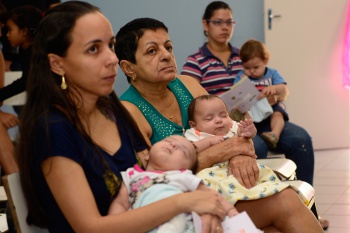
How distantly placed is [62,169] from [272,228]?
815 millimetres

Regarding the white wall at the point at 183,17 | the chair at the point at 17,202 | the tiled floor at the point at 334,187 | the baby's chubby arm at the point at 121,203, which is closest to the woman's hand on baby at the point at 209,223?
the baby's chubby arm at the point at 121,203

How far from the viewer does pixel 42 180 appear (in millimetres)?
1811

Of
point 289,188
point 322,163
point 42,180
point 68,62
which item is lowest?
point 322,163

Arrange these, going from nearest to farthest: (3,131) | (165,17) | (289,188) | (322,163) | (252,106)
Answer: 1. (289,188)
2. (252,106)
3. (3,131)
4. (322,163)
5. (165,17)

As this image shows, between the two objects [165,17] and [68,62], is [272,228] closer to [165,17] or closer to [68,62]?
[68,62]

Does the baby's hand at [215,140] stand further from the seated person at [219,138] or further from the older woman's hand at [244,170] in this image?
the older woman's hand at [244,170]

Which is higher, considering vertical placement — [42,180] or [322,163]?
[42,180]

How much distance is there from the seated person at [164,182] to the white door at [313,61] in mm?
4544

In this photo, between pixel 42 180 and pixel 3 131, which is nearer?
pixel 42 180

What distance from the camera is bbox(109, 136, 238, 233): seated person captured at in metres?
1.81

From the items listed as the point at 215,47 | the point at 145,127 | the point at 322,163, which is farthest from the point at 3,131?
the point at 322,163

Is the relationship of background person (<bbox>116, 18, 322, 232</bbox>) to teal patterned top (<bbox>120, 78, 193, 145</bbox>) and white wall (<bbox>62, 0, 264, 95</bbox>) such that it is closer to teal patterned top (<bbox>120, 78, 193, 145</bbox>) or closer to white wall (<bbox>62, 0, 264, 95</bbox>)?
teal patterned top (<bbox>120, 78, 193, 145</bbox>)

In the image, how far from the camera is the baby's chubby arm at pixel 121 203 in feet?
6.05

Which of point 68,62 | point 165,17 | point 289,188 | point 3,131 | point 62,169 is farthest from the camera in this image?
point 165,17
